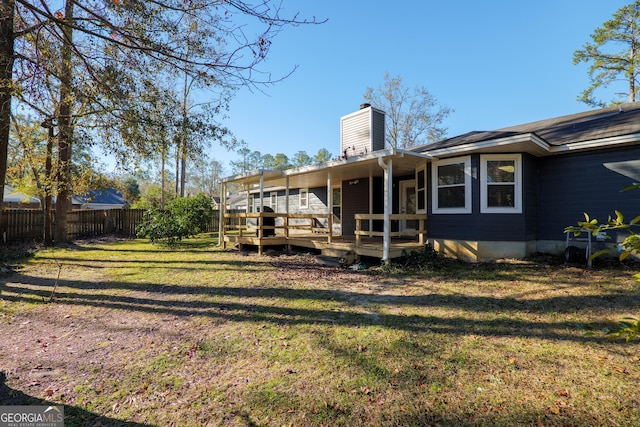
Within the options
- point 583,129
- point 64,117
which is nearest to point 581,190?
point 583,129

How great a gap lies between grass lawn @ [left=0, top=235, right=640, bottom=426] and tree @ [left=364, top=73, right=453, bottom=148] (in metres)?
23.9

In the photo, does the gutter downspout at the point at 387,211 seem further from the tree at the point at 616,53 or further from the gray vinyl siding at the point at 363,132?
the tree at the point at 616,53

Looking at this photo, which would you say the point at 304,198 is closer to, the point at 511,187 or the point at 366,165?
the point at 366,165

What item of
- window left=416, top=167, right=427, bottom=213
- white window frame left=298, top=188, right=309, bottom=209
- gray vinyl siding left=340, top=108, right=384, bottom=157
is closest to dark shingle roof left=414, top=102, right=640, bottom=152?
window left=416, top=167, right=427, bottom=213

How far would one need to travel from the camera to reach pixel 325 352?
3154 millimetres

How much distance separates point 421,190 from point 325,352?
708cm

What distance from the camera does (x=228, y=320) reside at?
4.06 m

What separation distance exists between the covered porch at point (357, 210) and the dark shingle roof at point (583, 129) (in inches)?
61.5

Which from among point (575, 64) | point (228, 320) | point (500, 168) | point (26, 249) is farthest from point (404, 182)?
point (575, 64)

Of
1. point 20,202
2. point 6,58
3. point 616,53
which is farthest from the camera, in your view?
point 20,202

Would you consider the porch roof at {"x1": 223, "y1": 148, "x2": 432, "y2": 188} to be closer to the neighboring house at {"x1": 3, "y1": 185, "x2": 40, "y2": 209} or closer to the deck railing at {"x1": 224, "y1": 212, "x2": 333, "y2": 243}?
the deck railing at {"x1": 224, "y1": 212, "x2": 333, "y2": 243}

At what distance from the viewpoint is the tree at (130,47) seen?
4.04m

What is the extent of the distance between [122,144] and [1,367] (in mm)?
3650

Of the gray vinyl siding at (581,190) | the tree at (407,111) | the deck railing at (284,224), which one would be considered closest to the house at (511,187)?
Answer: the gray vinyl siding at (581,190)
